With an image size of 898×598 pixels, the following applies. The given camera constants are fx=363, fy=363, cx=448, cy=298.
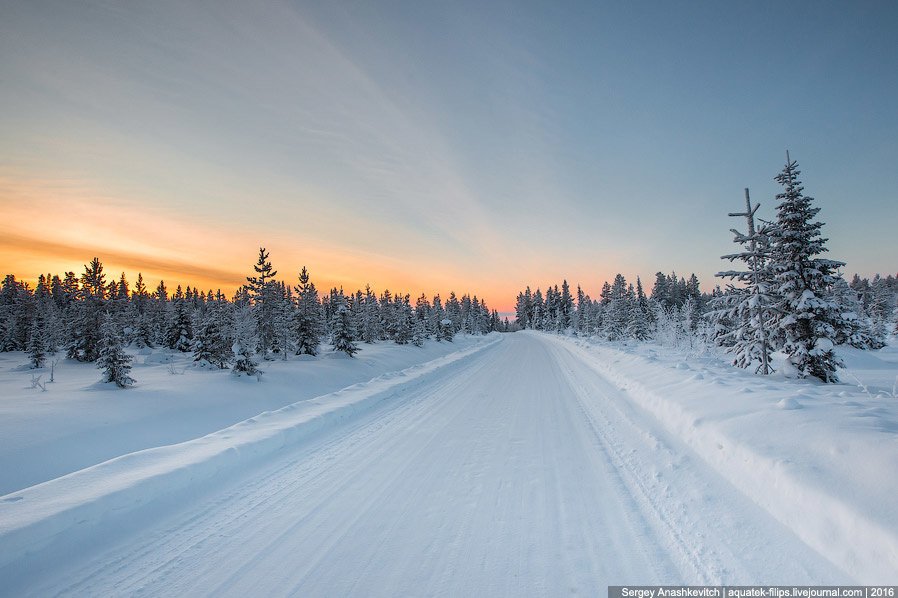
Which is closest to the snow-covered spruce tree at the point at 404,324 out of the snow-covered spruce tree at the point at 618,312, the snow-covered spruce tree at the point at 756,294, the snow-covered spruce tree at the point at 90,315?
the snow-covered spruce tree at the point at 618,312

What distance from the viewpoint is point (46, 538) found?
3.37 meters

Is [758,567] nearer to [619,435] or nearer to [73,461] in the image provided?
[619,435]

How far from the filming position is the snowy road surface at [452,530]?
292 cm

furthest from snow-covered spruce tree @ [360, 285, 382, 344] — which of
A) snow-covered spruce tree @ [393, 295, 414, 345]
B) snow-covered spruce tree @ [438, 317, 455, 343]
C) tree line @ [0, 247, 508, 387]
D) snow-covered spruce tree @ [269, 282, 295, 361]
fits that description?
snow-covered spruce tree @ [269, 282, 295, 361]

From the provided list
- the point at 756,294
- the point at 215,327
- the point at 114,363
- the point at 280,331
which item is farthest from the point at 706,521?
the point at 280,331

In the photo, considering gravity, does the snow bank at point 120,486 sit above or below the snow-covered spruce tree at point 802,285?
below

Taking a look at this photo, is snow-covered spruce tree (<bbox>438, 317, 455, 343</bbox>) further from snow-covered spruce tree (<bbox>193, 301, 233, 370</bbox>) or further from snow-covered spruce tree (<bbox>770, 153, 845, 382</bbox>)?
snow-covered spruce tree (<bbox>770, 153, 845, 382</bbox>)

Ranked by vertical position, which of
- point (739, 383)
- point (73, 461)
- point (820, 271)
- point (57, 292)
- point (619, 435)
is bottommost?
point (73, 461)

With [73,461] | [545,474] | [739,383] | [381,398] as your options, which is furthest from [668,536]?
[73,461]

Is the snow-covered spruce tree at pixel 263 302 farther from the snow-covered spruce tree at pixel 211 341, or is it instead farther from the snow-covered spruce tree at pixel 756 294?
the snow-covered spruce tree at pixel 756 294

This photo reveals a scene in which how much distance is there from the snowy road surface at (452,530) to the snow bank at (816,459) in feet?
0.66

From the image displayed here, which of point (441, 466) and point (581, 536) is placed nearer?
point (581, 536)

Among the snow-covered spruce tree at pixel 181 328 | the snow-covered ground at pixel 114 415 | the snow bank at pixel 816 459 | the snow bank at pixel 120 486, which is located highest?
the snow-covered spruce tree at pixel 181 328

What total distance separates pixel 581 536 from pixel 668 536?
0.81 meters
